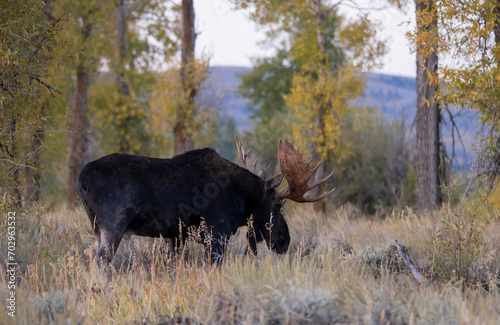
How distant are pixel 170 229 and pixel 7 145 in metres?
2.46

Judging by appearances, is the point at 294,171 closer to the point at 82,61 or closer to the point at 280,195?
the point at 280,195

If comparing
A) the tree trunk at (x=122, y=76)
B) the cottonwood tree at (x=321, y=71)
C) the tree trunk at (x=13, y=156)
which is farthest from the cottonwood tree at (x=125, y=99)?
the tree trunk at (x=13, y=156)

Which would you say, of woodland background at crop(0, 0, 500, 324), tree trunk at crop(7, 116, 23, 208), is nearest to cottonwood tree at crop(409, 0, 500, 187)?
woodland background at crop(0, 0, 500, 324)

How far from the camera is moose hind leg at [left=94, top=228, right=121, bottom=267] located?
5723 mm

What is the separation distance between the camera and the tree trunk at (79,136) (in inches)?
603

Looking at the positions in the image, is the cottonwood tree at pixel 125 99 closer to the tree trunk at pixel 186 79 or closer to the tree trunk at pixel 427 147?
the tree trunk at pixel 186 79

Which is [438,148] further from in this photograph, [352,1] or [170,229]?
[170,229]

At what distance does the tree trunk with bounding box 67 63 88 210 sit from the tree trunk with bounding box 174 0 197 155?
268cm

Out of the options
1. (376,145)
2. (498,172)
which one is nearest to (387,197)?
(376,145)

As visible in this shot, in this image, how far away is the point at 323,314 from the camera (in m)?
3.79

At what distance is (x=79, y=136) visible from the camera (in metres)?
15.1

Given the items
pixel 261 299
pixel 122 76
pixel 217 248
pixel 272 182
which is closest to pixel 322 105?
pixel 272 182

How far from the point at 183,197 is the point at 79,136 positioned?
386 inches

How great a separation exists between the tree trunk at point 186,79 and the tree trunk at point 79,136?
268cm
